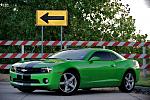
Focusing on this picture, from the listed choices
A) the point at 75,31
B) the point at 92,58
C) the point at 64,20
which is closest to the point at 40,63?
the point at 92,58

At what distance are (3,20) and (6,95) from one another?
16.1 metres

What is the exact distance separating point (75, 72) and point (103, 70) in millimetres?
1153

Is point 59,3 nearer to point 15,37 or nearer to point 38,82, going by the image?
point 15,37

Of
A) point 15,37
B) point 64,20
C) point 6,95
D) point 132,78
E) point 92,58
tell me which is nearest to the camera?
point 6,95

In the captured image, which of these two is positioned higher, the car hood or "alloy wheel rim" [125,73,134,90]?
the car hood

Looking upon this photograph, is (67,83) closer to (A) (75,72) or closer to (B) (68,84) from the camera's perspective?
(B) (68,84)

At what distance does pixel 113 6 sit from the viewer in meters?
31.2

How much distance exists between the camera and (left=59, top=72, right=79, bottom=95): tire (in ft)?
46.9

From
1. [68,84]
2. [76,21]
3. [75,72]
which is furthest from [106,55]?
[76,21]

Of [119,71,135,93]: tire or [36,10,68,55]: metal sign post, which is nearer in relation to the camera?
[119,71,135,93]: tire

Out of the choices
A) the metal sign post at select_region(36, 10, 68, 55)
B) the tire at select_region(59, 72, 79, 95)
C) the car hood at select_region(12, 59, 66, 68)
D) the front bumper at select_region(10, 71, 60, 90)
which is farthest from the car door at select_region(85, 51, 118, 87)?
the metal sign post at select_region(36, 10, 68, 55)

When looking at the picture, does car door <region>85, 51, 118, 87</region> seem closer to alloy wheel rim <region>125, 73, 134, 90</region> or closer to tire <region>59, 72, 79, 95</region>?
alloy wheel rim <region>125, 73, 134, 90</region>

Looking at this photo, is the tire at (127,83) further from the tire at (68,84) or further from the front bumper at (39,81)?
the front bumper at (39,81)

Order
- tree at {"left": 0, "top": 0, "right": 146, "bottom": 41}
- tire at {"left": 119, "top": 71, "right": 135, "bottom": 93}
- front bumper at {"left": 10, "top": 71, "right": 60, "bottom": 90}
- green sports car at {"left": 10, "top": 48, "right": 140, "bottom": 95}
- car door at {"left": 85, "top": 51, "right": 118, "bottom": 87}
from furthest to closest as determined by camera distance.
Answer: tree at {"left": 0, "top": 0, "right": 146, "bottom": 41} → tire at {"left": 119, "top": 71, "right": 135, "bottom": 93} → car door at {"left": 85, "top": 51, "right": 118, "bottom": 87} → green sports car at {"left": 10, "top": 48, "right": 140, "bottom": 95} → front bumper at {"left": 10, "top": 71, "right": 60, "bottom": 90}
